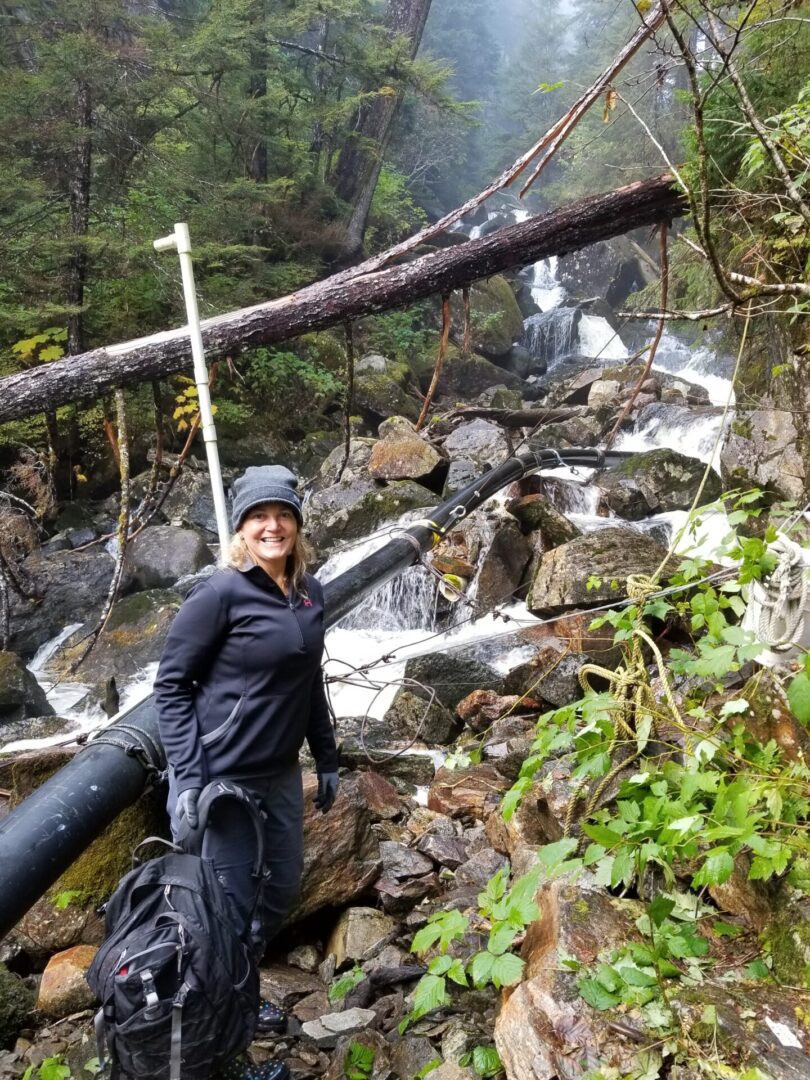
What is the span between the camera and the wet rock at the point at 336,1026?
2.43 m

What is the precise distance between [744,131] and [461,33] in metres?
40.4

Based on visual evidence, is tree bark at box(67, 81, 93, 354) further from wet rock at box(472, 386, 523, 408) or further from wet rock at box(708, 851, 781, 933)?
wet rock at box(708, 851, 781, 933)

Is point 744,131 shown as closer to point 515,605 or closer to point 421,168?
point 515,605

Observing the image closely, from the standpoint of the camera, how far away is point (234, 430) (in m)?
12.6

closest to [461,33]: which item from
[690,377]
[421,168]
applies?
[421,168]

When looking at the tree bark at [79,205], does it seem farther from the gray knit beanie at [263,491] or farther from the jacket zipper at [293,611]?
the jacket zipper at [293,611]

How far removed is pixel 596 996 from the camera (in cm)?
188

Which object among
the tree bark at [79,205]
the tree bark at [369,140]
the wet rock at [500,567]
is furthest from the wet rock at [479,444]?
the tree bark at [369,140]

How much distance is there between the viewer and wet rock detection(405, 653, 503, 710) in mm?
6027

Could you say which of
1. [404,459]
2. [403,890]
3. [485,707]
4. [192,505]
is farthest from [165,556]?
[403,890]

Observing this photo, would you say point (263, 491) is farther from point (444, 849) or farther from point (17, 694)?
point (17, 694)

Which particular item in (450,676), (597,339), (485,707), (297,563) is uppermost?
(597,339)

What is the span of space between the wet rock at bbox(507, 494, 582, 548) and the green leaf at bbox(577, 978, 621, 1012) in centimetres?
627

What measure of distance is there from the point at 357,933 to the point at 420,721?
2.47 m
